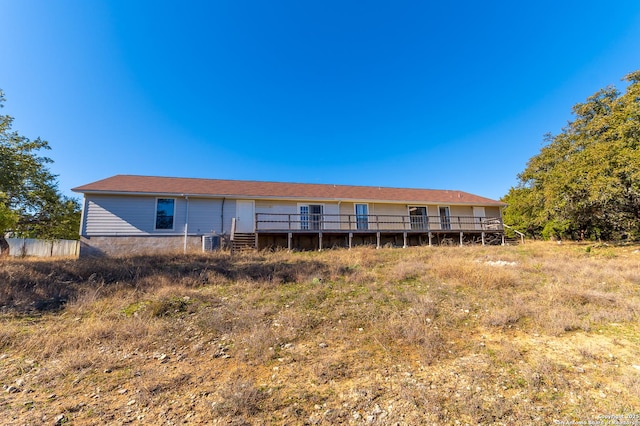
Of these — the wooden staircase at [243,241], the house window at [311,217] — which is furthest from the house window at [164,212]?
the house window at [311,217]

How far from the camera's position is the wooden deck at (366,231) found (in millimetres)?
16266

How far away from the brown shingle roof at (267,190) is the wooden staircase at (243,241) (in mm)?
2486

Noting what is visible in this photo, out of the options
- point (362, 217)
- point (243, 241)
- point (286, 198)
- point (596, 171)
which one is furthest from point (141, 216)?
point (596, 171)

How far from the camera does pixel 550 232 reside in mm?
22234

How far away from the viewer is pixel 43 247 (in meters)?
16.2

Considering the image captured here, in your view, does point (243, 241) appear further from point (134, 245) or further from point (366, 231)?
point (366, 231)

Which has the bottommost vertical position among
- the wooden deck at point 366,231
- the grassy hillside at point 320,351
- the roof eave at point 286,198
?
the grassy hillside at point 320,351

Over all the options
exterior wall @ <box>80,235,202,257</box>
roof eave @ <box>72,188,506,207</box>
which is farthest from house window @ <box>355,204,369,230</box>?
exterior wall @ <box>80,235,202,257</box>

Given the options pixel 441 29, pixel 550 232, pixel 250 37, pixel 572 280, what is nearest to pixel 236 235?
pixel 250 37

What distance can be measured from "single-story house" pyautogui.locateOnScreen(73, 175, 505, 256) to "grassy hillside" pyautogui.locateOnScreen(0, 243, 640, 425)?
8.07 m

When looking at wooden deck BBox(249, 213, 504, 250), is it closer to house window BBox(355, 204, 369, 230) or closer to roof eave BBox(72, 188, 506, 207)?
house window BBox(355, 204, 369, 230)

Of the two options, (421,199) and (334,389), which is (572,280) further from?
(421,199)

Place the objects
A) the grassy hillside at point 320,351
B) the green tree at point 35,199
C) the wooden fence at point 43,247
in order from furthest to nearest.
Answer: the wooden fence at point 43,247 → the green tree at point 35,199 → the grassy hillside at point 320,351

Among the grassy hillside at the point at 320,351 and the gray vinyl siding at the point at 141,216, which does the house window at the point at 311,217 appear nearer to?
the gray vinyl siding at the point at 141,216
